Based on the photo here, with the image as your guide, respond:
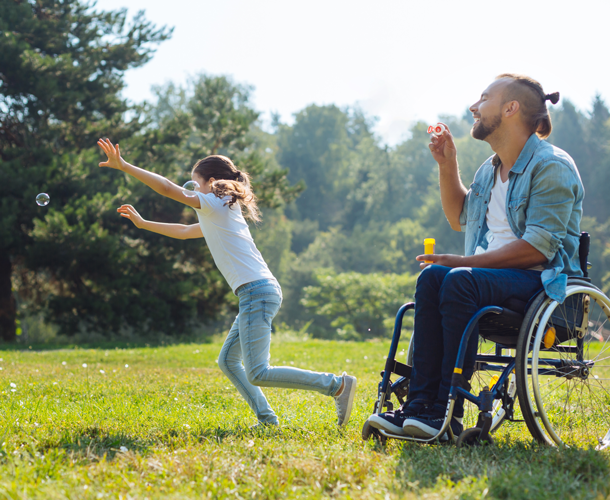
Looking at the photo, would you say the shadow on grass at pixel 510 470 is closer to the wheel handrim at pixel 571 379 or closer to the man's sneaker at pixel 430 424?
the man's sneaker at pixel 430 424

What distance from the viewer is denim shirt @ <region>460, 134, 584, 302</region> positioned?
2.71 meters

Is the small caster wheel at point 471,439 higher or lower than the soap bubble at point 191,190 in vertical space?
lower

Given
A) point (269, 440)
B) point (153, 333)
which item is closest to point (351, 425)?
point (269, 440)

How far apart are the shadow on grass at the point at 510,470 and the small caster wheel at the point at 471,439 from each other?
3cm

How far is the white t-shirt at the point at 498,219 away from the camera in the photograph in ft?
9.88

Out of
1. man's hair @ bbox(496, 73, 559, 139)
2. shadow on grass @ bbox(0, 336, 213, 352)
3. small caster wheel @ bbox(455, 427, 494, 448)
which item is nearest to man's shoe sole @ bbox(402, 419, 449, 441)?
small caster wheel @ bbox(455, 427, 494, 448)

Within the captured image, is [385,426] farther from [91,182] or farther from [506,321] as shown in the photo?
[91,182]

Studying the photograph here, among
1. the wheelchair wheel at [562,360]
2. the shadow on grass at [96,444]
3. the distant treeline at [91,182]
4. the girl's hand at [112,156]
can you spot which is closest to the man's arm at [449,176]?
the wheelchair wheel at [562,360]

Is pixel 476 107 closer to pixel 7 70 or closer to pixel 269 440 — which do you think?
pixel 269 440

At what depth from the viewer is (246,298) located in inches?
126

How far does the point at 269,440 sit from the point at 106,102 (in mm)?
13653

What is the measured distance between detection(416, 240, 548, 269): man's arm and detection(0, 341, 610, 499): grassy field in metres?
0.84

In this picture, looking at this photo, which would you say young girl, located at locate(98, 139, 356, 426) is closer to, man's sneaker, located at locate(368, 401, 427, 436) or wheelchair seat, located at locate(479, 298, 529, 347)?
man's sneaker, located at locate(368, 401, 427, 436)

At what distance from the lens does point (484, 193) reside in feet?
10.5
